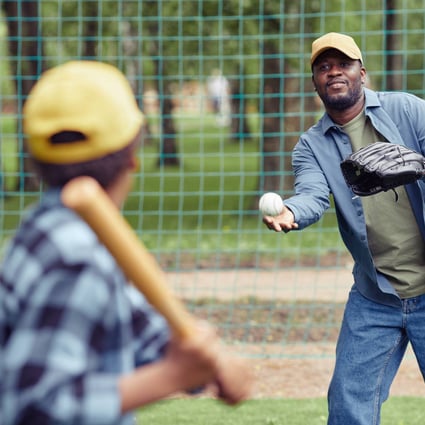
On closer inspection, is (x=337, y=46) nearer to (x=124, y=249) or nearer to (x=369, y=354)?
(x=369, y=354)

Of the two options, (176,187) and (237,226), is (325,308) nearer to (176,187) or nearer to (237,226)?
(237,226)

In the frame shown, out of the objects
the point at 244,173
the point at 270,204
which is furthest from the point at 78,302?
the point at 244,173

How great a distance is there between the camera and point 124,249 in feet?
6.07

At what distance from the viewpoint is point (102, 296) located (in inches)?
75.0

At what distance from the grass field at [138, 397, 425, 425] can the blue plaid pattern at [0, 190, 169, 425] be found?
12.7 feet

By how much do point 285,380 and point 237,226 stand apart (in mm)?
6673

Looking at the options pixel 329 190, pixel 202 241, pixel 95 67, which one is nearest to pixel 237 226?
pixel 202 241

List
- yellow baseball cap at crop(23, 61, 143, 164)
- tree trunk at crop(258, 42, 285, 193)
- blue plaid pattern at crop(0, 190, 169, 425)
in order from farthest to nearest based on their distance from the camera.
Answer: tree trunk at crop(258, 42, 285, 193)
yellow baseball cap at crop(23, 61, 143, 164)
blue plaid pattern at crop(0, 190, 169, 425)

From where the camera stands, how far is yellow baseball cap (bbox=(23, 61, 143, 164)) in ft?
6.49

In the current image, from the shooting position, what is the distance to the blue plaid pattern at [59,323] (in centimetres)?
184

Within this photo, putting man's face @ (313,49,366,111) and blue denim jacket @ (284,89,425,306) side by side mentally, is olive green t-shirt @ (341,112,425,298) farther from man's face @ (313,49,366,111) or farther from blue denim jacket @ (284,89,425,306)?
man's face @ (313,49,366,111)

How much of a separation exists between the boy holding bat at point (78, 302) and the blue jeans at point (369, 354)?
2.16 meters

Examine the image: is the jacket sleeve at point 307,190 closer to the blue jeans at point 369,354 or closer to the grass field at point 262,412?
the blue jeans at point 369,354

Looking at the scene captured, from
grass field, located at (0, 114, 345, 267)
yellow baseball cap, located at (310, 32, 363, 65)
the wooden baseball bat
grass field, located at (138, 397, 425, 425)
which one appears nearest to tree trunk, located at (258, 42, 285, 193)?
grass field, located at (0, 114, 345, 267)
